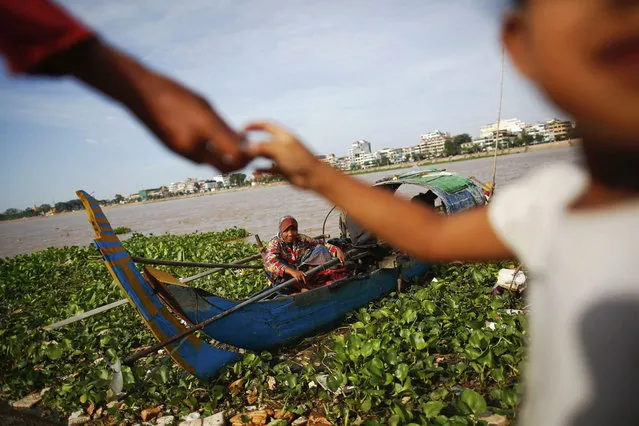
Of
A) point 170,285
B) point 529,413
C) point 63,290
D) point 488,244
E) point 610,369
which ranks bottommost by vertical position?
point 63,290

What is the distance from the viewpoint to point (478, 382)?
352 cm

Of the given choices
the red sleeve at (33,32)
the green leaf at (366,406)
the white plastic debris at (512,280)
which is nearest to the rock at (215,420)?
the green leaf at (366,406)

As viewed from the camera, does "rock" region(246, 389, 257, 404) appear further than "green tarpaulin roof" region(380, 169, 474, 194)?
No

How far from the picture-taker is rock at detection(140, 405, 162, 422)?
360 centimetres

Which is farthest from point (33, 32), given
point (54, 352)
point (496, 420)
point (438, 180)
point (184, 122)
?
point (438, 180)

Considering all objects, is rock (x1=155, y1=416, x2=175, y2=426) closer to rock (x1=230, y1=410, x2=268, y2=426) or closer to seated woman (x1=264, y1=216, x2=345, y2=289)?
rock (x1=230, y1=410, x2=268, y2=426)

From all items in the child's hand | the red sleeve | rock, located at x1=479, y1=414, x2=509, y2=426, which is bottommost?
rock, located at x1=479, y1=414, x2=509, y2=426

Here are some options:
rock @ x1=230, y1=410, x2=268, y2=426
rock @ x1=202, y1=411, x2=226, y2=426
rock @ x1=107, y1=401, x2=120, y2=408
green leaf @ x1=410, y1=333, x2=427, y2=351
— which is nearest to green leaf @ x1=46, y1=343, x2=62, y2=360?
rock @ x1=107, y1=401, x2=120, y2=408

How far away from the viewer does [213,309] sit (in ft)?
13.7

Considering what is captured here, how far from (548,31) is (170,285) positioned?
3.91 metres

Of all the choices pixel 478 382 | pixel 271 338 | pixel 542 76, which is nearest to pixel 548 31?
pixel 542 76

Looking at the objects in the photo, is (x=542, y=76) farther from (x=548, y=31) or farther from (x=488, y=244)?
(x=488, y=244)

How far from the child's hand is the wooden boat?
3050mm

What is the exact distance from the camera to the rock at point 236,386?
3906mm
